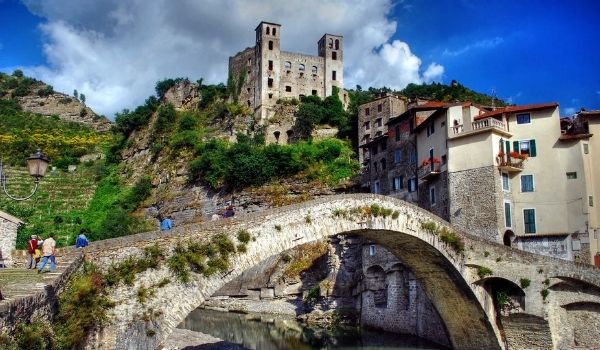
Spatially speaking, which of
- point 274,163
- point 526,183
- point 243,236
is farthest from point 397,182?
point 243,236

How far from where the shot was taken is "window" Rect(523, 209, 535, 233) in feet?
95.9

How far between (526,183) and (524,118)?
3508 millimetres

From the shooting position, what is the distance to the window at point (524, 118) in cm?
2991

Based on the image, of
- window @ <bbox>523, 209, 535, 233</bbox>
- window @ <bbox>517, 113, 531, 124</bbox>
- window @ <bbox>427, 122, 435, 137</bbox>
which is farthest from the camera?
window @ <bbox>427, 122, 435, 137</bbox>

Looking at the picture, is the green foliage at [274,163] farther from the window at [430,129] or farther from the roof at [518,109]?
the roof at [518,109]

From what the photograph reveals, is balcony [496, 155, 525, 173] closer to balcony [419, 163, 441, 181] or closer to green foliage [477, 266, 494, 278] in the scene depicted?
balcony [419, 163, 441, 181]

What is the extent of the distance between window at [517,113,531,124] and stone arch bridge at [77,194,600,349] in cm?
1010

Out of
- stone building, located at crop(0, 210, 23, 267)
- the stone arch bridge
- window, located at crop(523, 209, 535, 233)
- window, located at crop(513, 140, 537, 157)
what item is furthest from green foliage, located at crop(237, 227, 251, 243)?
window, located at crop(513, 140, 537, 157)

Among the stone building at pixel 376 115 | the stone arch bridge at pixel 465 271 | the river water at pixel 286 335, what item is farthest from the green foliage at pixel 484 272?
the stone building at pixel 376 115

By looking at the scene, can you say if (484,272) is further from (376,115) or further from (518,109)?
(376,115)

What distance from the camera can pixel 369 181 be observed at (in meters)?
41.6

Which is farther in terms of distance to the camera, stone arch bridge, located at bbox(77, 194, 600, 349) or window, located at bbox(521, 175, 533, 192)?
window, located at bbox(521, 175, 533, 192)

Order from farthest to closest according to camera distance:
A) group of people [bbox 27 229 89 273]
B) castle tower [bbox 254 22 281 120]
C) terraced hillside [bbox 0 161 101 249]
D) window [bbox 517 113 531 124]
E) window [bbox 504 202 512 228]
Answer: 1. castle tower [bbox 254 22 281 120]
2. terraced hillside [bbox 0 161 101 249]
3. window [bbox 517 113 531 124]
4. window [bbox 504 202 512 228]
5. group of people [bbox 27 229 89 273]

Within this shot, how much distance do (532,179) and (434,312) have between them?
895 centimetres
